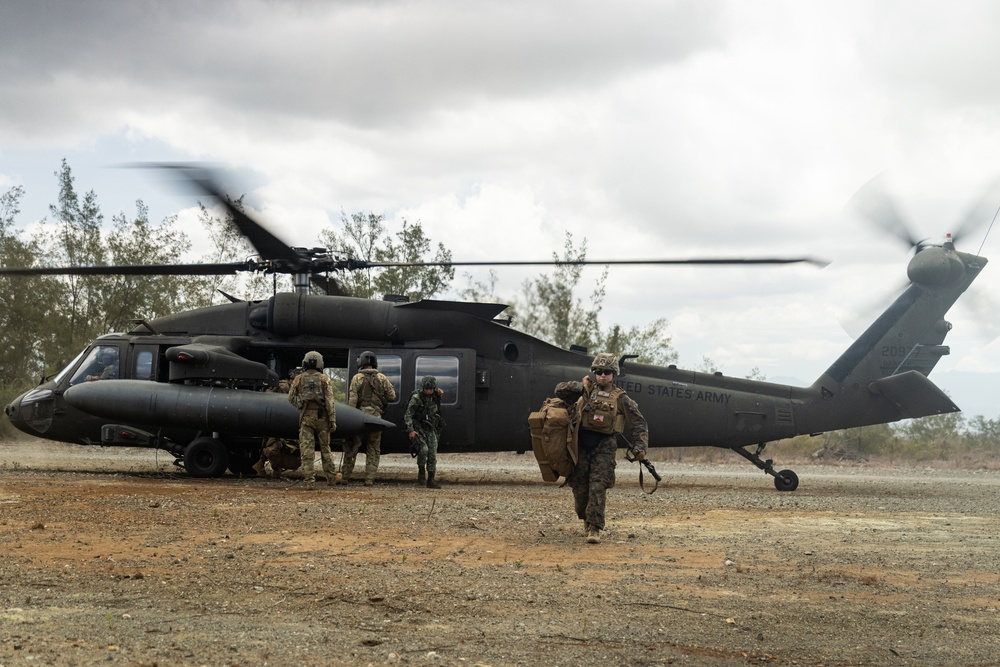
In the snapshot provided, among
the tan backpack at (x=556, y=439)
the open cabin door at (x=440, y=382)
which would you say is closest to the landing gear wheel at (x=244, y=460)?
the open cabin door at (x=440, y=382)

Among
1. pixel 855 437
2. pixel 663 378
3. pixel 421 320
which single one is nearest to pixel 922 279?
pixel 663 378

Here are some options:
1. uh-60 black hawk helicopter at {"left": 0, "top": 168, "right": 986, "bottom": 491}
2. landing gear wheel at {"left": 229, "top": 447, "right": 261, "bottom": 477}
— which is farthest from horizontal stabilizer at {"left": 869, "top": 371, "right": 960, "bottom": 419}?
landing gear wheel at {"left": 229, "top": 447, "right": 261, "bottom": 477}

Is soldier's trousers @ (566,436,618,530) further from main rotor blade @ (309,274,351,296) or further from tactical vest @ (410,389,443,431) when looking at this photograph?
A: main rotor blade @ (309,274,351,296)

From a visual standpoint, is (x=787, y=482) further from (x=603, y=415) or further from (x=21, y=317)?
(x=21, y=317)

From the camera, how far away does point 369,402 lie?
13.8m

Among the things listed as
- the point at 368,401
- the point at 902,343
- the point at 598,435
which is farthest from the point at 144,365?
the point at 902,343

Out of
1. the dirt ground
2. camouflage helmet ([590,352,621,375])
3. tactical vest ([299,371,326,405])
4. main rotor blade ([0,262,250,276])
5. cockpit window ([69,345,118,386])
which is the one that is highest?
main rotor blade ([0,262,250,276])

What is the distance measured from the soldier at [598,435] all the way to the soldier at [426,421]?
5156mm

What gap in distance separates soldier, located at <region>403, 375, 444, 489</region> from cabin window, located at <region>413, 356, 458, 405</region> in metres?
0.70

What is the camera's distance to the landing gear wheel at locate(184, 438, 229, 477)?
14039 millimetres

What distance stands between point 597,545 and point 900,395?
8.52m

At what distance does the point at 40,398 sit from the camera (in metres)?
14.7

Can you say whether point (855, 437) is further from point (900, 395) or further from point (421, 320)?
point (421, 320)

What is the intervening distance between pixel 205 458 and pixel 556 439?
7.49 meters
